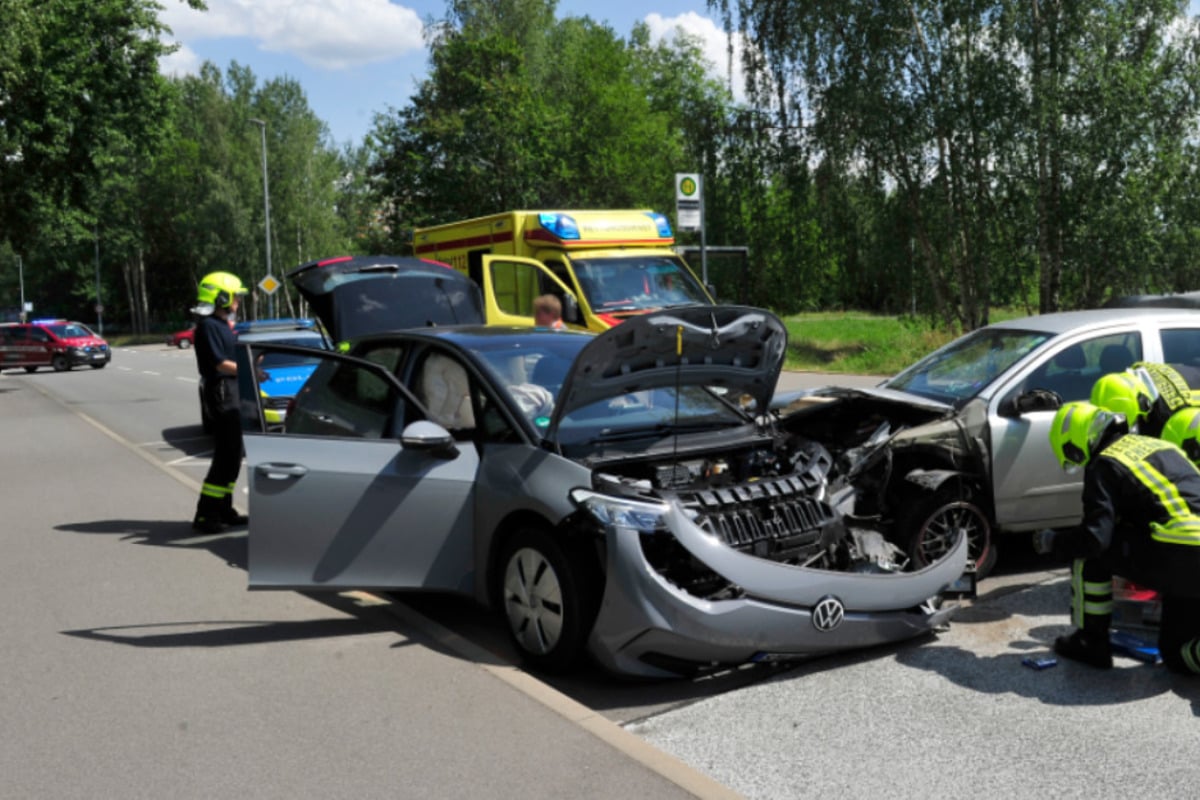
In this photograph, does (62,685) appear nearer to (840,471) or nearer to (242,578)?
(242,578)

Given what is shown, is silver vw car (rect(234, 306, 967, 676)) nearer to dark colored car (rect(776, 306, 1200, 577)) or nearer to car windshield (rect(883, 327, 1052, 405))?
dark colored car (rect(776, 306, 1200, 577))

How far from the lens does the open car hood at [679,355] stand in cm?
494

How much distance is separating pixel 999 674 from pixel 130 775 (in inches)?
139

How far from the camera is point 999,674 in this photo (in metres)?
4.89

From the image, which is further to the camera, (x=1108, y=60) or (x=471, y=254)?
(x=1108, y=60)

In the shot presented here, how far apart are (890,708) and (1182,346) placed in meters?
3.77

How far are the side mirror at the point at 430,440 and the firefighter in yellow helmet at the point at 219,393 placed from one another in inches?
128

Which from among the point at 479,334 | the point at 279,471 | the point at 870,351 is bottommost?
the point at 870,351

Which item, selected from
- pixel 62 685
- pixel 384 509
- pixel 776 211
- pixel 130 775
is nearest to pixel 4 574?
pixel 62 685

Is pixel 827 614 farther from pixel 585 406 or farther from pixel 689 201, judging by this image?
pixel 689 201

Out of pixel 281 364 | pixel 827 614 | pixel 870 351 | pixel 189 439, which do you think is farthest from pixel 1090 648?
pixel 870 351

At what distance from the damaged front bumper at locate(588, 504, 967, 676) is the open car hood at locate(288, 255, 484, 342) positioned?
5.89 m

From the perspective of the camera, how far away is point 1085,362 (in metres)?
6.80

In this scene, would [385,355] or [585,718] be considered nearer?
[585,718]
